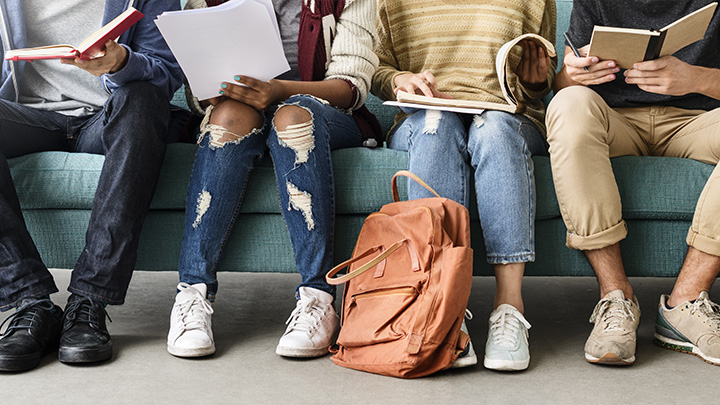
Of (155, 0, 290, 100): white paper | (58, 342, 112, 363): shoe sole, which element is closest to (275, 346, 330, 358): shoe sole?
(58, 342, 112, 363): shoe sole

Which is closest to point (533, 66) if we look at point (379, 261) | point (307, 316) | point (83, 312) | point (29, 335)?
point (379, 261)

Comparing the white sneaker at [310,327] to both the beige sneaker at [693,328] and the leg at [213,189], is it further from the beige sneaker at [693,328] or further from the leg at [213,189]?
the beige sneaker at [693,328]

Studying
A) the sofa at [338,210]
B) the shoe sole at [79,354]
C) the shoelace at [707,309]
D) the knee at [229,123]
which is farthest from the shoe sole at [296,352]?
the shoelace at [707,309]

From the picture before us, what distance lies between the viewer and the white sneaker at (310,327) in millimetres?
1431

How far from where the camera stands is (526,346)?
1.41 m

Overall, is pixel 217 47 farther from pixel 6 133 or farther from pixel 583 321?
pixel 583 321

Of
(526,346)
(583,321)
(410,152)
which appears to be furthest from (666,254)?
(410,152)

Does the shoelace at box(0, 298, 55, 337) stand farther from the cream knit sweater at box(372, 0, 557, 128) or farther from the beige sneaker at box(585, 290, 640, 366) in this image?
the beige sneaker at box(585, 290, 640, 366)

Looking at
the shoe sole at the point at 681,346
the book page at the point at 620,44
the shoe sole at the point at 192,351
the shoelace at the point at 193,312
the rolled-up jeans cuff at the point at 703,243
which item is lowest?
the shoe sole at the point at 681,346

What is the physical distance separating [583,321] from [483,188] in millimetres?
542

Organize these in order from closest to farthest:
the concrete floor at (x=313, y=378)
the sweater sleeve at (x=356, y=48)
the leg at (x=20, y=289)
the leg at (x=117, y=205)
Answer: the concrete floor at (x=313, y=378) → the leg at (x=20, y=289) → the leg at (x=117, y=205) → the sweater sleeve at (x=356, y=48)

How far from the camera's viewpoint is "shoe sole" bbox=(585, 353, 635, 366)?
4.54 feet

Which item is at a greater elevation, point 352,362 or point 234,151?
point 234,151

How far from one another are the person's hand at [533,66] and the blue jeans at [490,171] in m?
0.19
